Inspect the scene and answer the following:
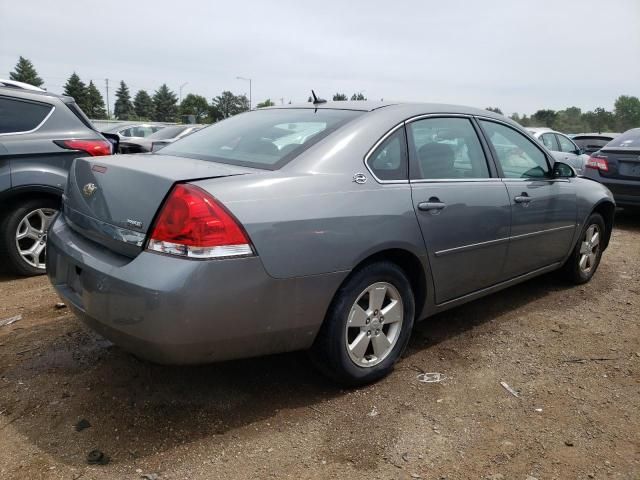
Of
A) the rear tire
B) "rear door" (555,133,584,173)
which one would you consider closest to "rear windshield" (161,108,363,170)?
the rear tire

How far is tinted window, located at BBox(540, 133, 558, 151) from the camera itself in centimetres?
1092

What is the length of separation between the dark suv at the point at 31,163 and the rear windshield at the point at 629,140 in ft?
24.0

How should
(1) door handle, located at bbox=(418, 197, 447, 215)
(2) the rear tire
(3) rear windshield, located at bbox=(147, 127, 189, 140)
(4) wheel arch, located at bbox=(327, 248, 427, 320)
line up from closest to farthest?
(2) the rear tire, (4) wheel arch, located at bbox=(327, 248, 427, 320), (1) door handle, located at bbox=(418, 197, 447, 215), (3) rear windshield, located at bbox=(147, 127, 189, 140)

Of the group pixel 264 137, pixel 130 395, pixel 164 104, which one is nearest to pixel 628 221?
pixel 264 137

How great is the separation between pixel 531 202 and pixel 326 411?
86.0 inches

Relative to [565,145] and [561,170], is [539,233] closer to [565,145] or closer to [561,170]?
[561,170]

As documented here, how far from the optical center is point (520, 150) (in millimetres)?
4039

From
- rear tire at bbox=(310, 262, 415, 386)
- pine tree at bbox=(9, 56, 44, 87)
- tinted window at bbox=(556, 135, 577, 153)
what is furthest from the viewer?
pine tree at bbox=(9, 56, 44, 87)

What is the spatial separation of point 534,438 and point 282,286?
1.36 meters

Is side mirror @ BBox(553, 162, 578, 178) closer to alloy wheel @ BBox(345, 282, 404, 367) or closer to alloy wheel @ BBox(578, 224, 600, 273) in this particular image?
alloy wheel @ BBox(578, 224, 600, 273)

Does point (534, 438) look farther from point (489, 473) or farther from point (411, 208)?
point (411, 208)

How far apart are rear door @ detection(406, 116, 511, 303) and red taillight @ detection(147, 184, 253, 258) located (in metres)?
1.14

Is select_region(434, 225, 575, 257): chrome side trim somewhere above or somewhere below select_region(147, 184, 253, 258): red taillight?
below

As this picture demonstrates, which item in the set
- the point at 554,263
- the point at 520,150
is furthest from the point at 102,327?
the point at 554,263
